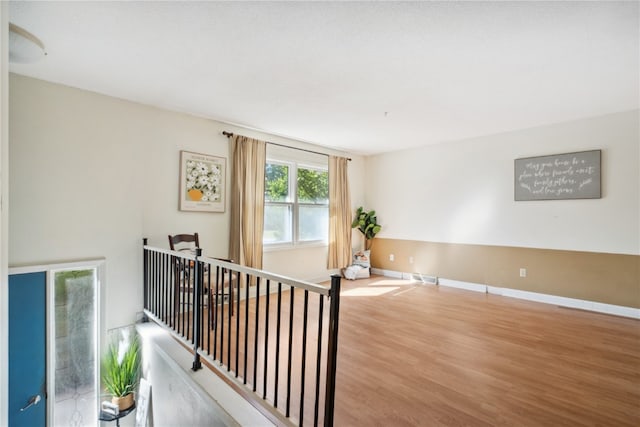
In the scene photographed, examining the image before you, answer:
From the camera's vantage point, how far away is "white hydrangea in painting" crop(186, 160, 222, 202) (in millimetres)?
3395

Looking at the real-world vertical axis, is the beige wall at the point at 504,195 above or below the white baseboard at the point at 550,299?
above

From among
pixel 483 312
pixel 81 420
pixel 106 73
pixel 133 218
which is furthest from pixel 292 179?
pixel 81 420

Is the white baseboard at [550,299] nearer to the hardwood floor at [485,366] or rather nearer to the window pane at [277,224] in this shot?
the hardwood floor at [485,366]

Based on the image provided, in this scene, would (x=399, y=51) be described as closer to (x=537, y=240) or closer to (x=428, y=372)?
(x=428, y=372)

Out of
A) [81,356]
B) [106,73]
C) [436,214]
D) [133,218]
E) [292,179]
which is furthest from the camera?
[436,214]

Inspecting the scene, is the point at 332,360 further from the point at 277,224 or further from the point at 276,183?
the point at 276,183

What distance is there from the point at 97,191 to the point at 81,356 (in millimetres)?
1553

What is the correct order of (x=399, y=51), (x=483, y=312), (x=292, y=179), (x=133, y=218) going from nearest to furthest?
(x=399, y=51)
(x=133, y=218)
(x=483, y=312)
(x=292, y=179)

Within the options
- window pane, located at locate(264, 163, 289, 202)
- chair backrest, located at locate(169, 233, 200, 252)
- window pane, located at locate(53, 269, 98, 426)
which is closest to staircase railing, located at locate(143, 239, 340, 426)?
chair backrest, located at locate(169, 233, 200, 252)

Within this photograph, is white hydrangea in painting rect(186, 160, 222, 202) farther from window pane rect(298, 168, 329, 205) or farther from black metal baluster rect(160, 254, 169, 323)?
window pane rect(298, 168, 329, 205)

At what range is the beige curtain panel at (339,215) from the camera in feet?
16.9

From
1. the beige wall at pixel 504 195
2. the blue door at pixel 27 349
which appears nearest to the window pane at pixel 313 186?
the beige wall at pixel 504 195

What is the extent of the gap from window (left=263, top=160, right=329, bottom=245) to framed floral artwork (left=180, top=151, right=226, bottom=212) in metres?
0.76

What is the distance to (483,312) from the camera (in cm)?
348
